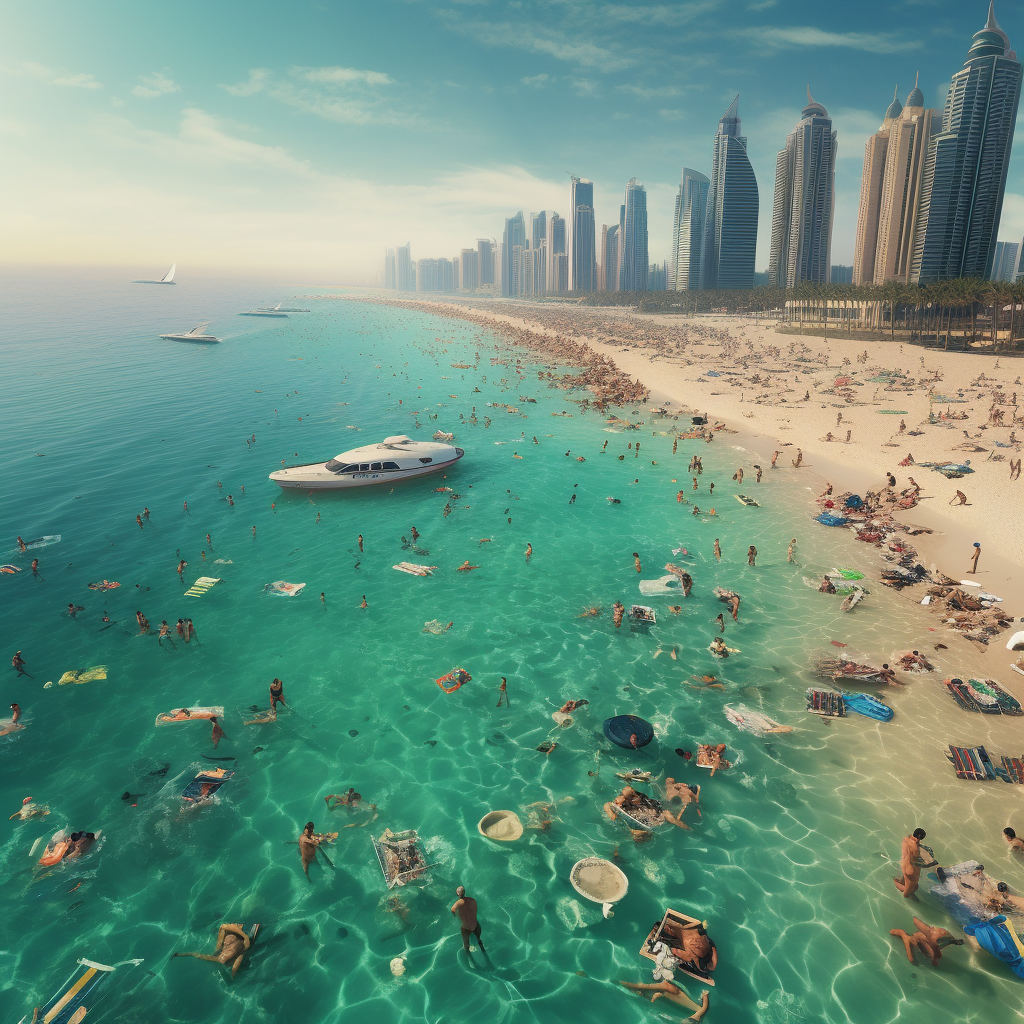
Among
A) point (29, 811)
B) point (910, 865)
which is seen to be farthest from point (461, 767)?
point (29, 811)

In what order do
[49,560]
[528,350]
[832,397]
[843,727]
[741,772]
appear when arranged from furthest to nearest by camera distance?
[528,350] < [832,397] < [49,560] < [843,727] < [741,772]

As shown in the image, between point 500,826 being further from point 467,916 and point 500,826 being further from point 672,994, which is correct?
point 672,994

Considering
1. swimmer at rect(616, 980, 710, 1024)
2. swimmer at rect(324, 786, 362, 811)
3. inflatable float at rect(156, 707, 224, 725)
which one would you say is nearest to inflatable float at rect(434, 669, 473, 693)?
swimmer at rect(324, 786, 362, 811)

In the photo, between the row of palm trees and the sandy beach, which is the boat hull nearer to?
the sandy beach

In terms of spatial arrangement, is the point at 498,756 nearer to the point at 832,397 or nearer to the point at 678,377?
the point at 832,397

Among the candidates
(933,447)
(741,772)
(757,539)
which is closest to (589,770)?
(741,772)

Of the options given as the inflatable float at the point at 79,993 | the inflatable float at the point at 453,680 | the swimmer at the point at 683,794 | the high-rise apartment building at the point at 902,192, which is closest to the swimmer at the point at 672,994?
the swimmer at the point at 683,794
